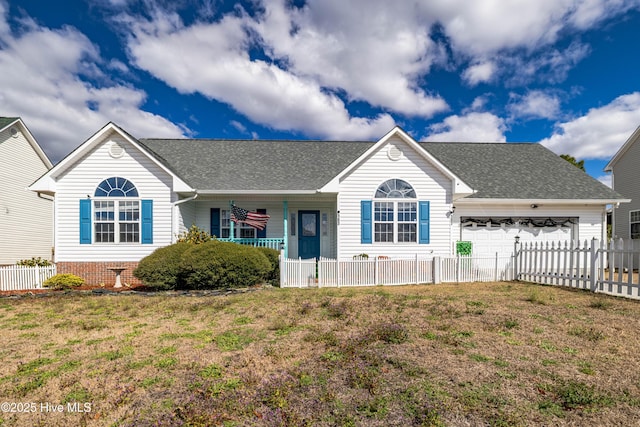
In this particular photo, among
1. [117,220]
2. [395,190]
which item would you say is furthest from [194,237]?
[395,190]

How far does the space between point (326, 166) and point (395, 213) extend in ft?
15.5

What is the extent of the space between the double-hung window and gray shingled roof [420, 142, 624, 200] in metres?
3.77

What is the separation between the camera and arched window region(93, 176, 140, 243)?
13.1 meters

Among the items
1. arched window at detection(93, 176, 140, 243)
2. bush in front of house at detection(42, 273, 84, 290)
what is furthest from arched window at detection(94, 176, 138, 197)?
bush in front of house at detection(42, 273, 84, 290)

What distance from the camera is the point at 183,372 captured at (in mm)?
4453

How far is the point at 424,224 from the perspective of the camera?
13.8m

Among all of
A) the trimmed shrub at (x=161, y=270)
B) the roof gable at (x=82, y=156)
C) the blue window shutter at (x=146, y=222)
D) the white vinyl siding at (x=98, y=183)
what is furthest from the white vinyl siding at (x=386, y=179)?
the blue window shutter at (x=146, y=222)

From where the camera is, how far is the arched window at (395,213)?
45.0 feet

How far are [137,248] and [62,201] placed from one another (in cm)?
336

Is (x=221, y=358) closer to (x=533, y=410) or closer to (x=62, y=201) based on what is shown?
(x=533, y=410)

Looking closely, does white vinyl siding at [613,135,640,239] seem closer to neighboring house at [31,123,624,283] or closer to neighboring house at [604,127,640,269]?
neighboring house at [604,127,640,269]

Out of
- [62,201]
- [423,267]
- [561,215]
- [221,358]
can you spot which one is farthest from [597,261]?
[62,201]

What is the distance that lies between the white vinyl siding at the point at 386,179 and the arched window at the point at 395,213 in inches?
8.1

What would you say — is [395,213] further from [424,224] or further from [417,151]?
[417,151]
